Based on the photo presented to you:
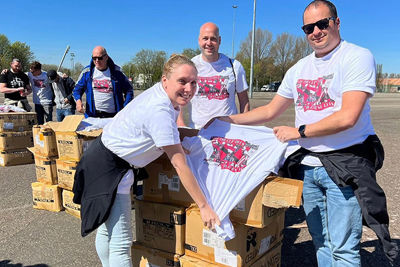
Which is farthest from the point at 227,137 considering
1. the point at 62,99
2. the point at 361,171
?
the point at 62,99

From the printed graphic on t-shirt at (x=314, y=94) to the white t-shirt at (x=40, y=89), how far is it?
7.05m

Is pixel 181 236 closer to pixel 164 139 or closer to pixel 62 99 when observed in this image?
pixel 164 139

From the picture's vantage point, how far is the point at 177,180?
7.89 ft

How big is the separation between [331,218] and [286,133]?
619 mm

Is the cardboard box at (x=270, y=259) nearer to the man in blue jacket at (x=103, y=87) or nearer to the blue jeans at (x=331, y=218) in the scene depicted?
the blue jeans at (x=331, y=218)

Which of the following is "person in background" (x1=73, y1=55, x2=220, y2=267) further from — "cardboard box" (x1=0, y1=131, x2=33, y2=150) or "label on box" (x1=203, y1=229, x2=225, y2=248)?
"cardboard box" (x1=0, y1=131, x2=33, y2=150)

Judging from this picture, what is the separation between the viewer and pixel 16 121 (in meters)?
6.73

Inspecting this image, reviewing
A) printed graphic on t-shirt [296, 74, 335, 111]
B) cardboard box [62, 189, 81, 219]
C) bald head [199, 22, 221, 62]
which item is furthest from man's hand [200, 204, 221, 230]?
cardboard box [62, 189, 81, 219]

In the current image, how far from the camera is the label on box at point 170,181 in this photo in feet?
7.92

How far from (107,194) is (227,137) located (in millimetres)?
900

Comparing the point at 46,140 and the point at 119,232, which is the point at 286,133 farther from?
the point at 46,140

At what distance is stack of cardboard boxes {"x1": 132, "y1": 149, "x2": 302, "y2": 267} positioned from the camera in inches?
82.2

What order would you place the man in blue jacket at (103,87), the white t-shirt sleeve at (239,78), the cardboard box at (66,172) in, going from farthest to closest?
the man in blue jacket at (103,87) → the cardboard box at (66,172) → the white t-shirt sleeve at (239,78)

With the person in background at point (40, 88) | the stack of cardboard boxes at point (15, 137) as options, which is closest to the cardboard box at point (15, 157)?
the stack of cardboard boxes at point (15, 137)
